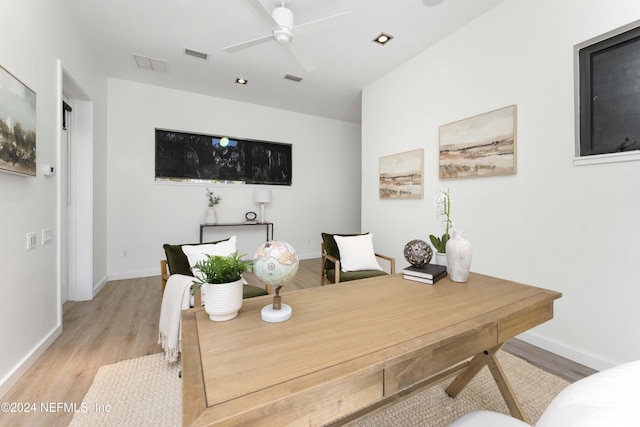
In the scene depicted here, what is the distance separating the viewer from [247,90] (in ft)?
14.4

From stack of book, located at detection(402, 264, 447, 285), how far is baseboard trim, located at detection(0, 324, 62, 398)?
8.54ft

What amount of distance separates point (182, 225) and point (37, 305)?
2.51 m

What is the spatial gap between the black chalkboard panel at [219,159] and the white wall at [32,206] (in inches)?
73.6

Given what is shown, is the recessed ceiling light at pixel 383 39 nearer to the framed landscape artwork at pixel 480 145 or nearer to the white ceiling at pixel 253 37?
the white ceiling at pixel 253 37

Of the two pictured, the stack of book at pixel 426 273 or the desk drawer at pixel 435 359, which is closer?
the desk drawer at pixel 435 359

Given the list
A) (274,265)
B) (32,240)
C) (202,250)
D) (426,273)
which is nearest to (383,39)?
(426,273)

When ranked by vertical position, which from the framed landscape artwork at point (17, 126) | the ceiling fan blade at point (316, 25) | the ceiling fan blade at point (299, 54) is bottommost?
the framed landscape artwork at point (17, 126)

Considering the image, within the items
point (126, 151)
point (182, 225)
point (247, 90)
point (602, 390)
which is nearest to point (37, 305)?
point (182, 225)

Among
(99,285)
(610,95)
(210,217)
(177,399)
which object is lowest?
(177,399)

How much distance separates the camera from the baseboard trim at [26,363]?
1640mm

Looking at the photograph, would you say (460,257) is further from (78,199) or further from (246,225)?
(78,199)

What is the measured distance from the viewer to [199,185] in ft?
15.1

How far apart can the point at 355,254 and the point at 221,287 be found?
6.75 ft

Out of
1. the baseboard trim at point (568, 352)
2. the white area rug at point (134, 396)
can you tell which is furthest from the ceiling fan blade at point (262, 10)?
the baseboard trim at point (568, 352)
